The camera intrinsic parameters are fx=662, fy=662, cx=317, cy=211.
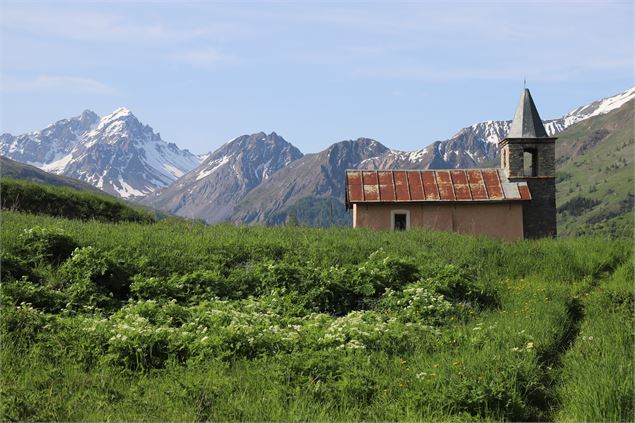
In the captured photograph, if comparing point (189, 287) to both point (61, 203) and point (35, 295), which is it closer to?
point (35, 295)

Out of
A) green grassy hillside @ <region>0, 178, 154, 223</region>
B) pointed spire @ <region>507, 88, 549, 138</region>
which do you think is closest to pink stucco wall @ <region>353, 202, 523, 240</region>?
pointed spire @ <region>507, 88, 549, 138</region>

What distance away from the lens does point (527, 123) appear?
40.7 m

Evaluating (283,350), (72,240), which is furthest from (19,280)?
(283,350)

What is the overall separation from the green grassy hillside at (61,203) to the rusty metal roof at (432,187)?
41.3ft

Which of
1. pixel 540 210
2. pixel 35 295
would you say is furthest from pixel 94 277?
pixel 540 210

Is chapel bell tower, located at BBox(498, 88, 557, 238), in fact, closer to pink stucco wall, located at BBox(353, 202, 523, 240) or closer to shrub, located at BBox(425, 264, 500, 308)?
pink stucco wall, located at BBox(353, 202, 523, 240)

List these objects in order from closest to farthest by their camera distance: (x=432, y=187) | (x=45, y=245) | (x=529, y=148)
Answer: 1. (x=45, y=245)
2. (x=432, y=187)
3. (x=529, y=148)

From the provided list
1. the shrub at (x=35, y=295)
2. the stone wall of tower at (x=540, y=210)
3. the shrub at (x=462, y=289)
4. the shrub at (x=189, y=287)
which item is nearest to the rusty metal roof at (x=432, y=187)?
the stone wall of tower at (x=540, y=210)

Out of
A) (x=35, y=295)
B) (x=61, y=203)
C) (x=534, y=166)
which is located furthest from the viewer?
(x=534, y=166)

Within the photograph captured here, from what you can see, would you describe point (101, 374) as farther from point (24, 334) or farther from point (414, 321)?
point (414, 321)

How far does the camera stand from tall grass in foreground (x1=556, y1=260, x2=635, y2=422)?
26.2 feet

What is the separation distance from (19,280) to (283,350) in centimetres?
638

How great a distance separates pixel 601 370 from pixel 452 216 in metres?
28.2

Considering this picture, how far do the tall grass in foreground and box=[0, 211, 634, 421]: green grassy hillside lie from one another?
31mm
